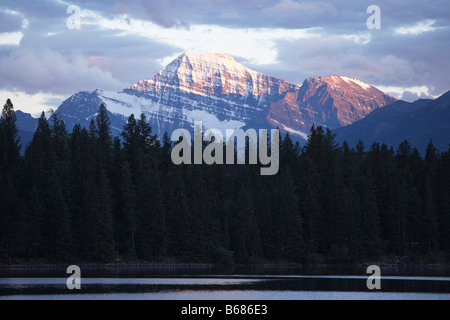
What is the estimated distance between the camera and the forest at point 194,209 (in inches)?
4688

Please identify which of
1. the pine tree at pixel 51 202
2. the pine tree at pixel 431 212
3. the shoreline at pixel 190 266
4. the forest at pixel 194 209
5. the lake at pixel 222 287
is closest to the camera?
the lake at pixel 222 287

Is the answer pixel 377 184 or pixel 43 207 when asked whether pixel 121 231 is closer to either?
pixel 43 207

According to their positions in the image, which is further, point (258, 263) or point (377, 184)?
point (377, 184)

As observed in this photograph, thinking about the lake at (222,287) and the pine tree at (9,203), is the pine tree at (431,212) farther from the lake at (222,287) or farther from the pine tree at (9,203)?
the pine tree at (9,203)

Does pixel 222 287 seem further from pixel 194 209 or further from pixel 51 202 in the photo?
pixel 194 209

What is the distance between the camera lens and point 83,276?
305ft

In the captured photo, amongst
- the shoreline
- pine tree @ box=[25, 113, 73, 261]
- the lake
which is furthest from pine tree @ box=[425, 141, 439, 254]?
pine tree @ box=[25, 113, 73, 261]

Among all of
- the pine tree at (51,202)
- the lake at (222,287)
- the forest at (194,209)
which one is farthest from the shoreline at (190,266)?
the lake at (222,287)

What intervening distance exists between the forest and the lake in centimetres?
2358

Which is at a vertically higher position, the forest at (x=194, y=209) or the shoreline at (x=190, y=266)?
the forest at (x=194, y=209)

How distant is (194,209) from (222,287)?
2083 inches

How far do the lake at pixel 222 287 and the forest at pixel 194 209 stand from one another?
23.6m

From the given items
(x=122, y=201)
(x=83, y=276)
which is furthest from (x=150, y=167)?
(x=83, y=276)
